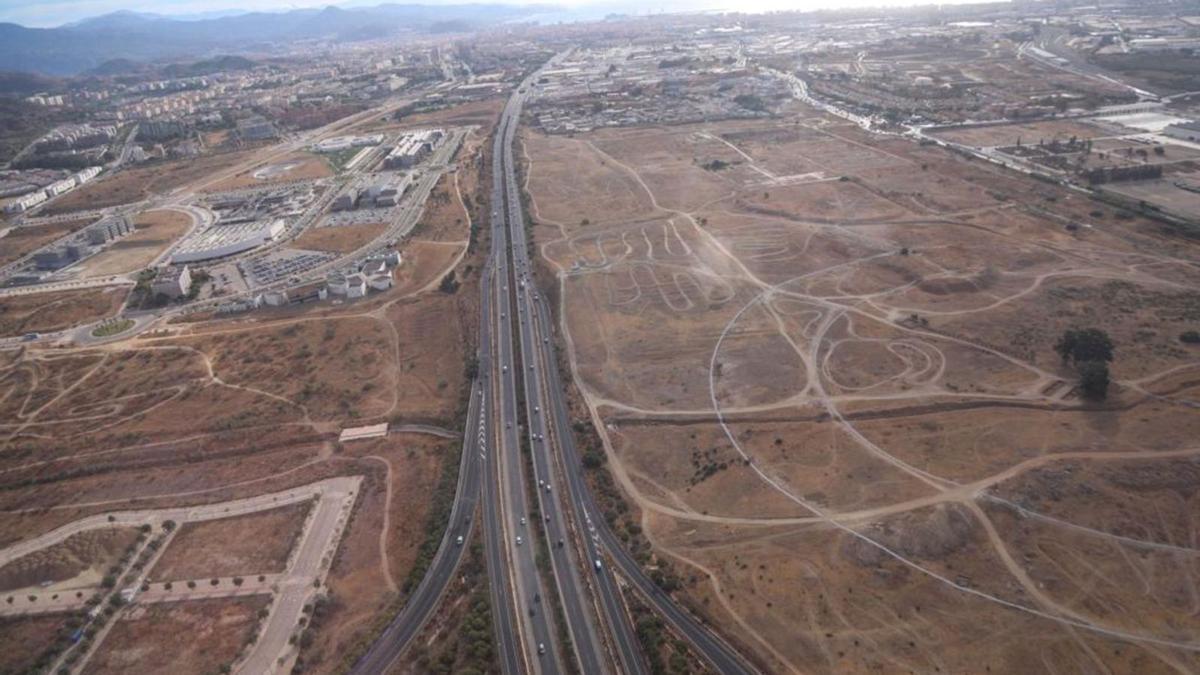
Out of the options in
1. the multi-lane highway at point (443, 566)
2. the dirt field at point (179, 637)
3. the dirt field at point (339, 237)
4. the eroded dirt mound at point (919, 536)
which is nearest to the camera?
the multi-lane highway at point (443, 566)

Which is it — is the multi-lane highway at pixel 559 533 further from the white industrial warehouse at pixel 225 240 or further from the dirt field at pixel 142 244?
the dirt field at pixel 142 244

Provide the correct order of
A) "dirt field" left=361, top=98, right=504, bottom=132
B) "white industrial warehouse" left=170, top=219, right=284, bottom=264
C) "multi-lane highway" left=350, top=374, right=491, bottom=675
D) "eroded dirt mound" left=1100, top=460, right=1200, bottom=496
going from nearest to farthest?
"multi-lane highway" left=350, top=374, right=491, bottom=675 → "eroded dirt mound" left=1100, top=460, right=1200, bottom=496 → "white industrial warehouse" left=170, top=219, right=284, bottom=264 → "dirt field" left=361, top=98, right=504, bottom=132

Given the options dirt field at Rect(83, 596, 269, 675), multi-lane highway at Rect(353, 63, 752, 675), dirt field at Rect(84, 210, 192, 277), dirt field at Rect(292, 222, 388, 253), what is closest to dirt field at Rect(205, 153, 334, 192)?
dirt field at Rect(84, 210, 192, 277)

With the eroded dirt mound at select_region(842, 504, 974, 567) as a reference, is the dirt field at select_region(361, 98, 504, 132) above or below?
above

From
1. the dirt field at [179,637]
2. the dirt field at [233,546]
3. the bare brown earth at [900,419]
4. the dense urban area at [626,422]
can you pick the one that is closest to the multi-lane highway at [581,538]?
the dense urban area at [626,422]

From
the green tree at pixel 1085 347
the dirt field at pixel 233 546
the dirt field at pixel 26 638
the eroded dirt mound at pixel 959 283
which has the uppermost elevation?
the eroded dirt mound at pixel 959 283

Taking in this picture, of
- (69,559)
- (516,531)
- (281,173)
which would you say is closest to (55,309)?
(69,559)

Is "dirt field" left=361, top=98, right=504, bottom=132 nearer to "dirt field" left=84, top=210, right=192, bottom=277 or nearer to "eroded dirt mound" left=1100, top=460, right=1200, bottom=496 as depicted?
"dirt field" left=84, top=210, right=192, bottom=277

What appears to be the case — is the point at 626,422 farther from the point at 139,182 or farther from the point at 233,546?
the point at 139,182
